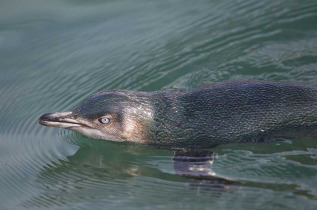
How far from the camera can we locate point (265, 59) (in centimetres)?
1041

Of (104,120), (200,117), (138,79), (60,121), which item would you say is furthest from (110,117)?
(138,79)

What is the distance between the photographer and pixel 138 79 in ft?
34.4

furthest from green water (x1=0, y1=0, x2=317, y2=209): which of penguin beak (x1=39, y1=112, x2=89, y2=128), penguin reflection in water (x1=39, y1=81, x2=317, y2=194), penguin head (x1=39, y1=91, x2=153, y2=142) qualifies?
penguin beak (x1=39, y1=112, x2=89, y2=128)

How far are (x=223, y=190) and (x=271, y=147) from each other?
131 cm

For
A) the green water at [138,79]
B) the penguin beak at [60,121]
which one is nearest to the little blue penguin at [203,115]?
the penguin beak at [60,121]

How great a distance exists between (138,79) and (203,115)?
2.64 meters

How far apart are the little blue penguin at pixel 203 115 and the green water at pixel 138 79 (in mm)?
A: 261

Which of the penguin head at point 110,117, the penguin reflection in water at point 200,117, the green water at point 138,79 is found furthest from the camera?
the penguin head at point 110,117

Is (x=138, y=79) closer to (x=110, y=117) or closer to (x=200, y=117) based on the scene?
(x=110, y=117)

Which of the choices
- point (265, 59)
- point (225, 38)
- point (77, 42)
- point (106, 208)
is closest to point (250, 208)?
point (106, 208)

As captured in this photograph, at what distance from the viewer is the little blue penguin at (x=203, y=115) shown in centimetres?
804

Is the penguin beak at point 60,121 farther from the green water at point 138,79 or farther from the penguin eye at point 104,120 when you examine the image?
the green water at point 138,79

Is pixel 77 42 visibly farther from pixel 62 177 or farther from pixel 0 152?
pixel 62 177

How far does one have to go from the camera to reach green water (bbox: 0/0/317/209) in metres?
7.50
